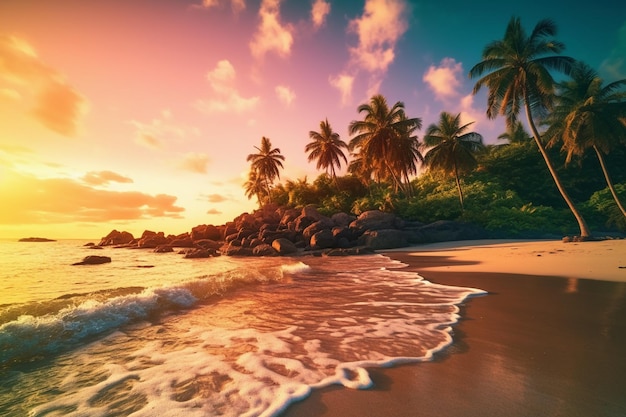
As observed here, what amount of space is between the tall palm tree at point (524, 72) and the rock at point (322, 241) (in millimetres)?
14814

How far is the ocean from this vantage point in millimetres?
2539

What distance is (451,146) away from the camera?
1169 inches

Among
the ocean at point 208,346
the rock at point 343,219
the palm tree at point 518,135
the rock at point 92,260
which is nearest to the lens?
the ocean at point 208,346

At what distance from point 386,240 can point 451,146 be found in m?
15.2

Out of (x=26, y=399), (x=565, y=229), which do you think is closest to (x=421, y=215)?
(x=565, y=229)

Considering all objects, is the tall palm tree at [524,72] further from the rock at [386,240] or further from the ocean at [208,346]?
the ocean at [208,346]

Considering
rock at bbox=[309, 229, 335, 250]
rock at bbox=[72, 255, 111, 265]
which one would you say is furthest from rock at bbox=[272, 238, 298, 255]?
rock at bbox=[72, 255, 111, 265]

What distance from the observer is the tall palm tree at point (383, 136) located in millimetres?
30922

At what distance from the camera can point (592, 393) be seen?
226 cm

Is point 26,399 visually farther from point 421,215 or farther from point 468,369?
point 421,215

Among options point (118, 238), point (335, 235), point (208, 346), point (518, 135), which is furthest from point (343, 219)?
point (118, 238)

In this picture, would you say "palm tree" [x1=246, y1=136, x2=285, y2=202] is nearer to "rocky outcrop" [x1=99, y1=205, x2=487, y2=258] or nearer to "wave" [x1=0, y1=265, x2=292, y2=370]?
"rocky outcrop" [x1=99, y1=205, x2=487, y2=258]

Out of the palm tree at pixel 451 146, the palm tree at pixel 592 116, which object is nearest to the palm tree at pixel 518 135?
the palm tree at pixel 451 146

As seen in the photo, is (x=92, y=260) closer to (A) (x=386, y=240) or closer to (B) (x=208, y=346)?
(B) (x=208, y=346)
